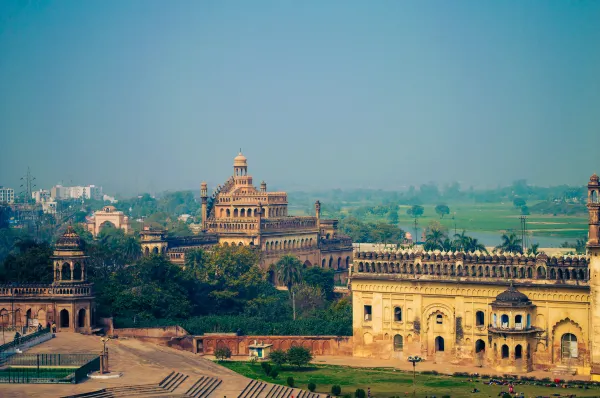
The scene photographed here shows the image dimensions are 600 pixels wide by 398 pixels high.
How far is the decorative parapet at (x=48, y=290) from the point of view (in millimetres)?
63125

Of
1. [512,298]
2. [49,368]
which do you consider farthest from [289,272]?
[49,368]

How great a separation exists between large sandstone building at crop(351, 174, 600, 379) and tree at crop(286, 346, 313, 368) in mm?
4719

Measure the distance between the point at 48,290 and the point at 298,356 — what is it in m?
13.9

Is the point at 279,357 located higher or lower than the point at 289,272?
lower

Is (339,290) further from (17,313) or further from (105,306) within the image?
(17,313)

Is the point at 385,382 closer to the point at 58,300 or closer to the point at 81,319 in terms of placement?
the point at 81,319

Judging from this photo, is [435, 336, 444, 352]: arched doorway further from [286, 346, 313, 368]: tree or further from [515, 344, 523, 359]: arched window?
[286, 346, 313, 368]: tree

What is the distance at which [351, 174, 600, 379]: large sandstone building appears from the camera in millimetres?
59406

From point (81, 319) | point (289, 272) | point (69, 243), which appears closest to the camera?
point (81, 319)

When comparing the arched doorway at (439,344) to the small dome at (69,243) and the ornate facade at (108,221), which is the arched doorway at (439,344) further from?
the ornate facade at (108,221)

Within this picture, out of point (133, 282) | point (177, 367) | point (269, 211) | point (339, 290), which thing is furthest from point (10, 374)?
point (269, 211)

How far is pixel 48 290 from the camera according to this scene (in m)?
63.3

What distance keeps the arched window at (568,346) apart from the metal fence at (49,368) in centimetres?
2336

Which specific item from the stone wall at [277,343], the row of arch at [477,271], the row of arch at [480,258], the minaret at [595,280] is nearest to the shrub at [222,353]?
the stone wall at [277,343]
